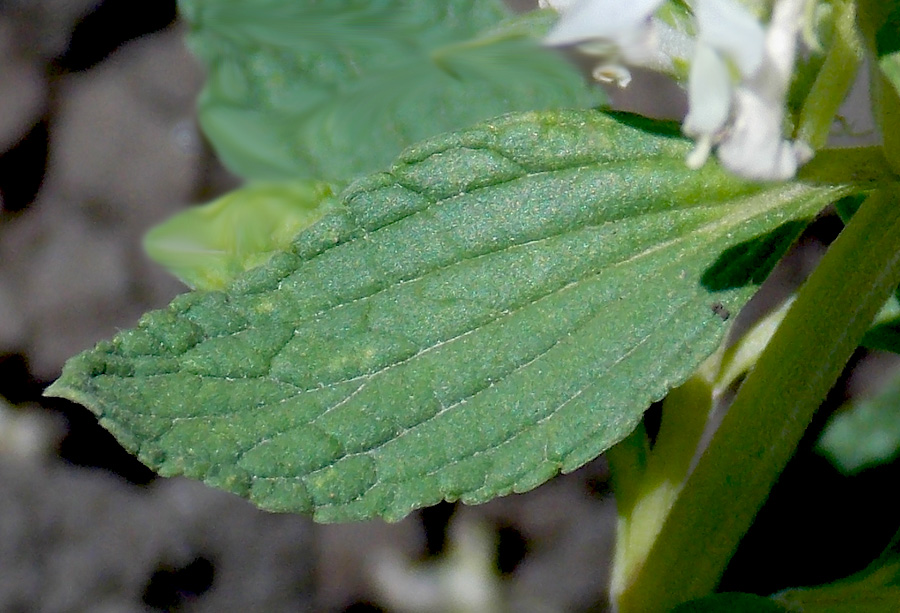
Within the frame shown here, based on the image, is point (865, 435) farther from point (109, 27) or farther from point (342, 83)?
point (109, 27)

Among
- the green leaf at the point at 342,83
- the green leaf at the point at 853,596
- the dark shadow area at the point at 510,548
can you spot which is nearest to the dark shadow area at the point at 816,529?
the green leaf at the point at 853,596

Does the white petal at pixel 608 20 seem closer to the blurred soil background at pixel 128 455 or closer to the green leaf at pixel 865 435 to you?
the green leaf at pixel 865 435

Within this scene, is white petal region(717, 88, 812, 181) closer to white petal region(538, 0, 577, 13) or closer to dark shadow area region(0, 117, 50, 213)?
white petal region(538, 0, 577, 13)

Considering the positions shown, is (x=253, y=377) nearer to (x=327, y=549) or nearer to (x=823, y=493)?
(x=823, y=493)

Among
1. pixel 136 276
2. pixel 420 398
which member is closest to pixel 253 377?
pixel 420 398

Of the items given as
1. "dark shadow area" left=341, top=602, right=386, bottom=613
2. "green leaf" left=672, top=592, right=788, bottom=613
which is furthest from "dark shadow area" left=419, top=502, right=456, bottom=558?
"green leaf" left=672, top=592, right=788, bottom=613

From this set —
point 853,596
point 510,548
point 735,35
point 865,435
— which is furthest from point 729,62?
point 510,548

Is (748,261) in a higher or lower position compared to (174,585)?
higher
